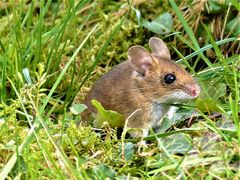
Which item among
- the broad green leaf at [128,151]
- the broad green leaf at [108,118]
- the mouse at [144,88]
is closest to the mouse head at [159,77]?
the mouse at [144,88]

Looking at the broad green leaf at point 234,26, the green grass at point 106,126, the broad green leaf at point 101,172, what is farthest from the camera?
the broad green leaf at point 234,26

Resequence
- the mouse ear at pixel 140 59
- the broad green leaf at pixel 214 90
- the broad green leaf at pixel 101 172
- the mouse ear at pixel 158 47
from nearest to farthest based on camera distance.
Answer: the broad green leaf at pixel 101 172 → the broad green leaf at pixel 214 90 → the mouse ear at pixel 140 59 → the mouse ear at pixel 158 47

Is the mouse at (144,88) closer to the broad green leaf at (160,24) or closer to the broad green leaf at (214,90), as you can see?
the broad green leaf at (214,90)

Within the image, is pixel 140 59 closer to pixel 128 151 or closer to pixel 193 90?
pixel 193 90

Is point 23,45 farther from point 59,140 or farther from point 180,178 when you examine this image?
point 180,178

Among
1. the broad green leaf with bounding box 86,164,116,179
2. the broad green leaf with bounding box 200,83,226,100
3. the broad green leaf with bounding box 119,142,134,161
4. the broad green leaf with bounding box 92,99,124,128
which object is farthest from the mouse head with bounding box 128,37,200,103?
the broad green leaf with bounding box 86,164,116,179

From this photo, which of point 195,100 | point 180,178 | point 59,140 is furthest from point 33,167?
point 195,100

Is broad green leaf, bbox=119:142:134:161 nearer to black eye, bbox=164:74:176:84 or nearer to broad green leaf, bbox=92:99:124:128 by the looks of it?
broad green leaf, bbox=92:99:124:128
